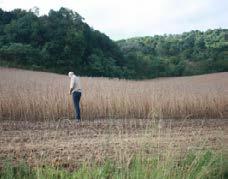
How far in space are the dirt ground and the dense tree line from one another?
34.1m

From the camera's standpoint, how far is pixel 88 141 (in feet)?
37.0

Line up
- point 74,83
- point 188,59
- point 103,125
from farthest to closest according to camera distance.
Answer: point 188,59 < point 103,125 < point 74,83

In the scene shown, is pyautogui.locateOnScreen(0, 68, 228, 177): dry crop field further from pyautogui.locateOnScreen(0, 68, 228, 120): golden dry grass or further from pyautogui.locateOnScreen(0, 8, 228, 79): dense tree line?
pyautogui.locateOnScreen(0, 8, 228, 79): dense tree line

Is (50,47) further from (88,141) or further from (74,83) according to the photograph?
(88,141)

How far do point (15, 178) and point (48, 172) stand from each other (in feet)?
1.72

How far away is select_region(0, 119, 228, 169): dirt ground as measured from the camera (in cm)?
843

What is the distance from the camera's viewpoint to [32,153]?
897 cm

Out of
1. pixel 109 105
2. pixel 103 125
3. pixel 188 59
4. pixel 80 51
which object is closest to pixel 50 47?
pixel 80 51

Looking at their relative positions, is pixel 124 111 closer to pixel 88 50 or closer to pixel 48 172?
pixel 48 172

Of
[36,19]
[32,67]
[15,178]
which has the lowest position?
[15,178]

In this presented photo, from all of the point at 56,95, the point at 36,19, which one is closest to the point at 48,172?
the point at 56,95

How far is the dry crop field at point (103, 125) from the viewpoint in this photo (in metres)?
9.09

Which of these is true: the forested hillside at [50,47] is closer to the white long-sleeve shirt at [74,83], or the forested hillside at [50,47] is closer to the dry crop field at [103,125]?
the dry crop field at [103,125]

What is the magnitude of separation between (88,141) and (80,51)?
40159 mm
